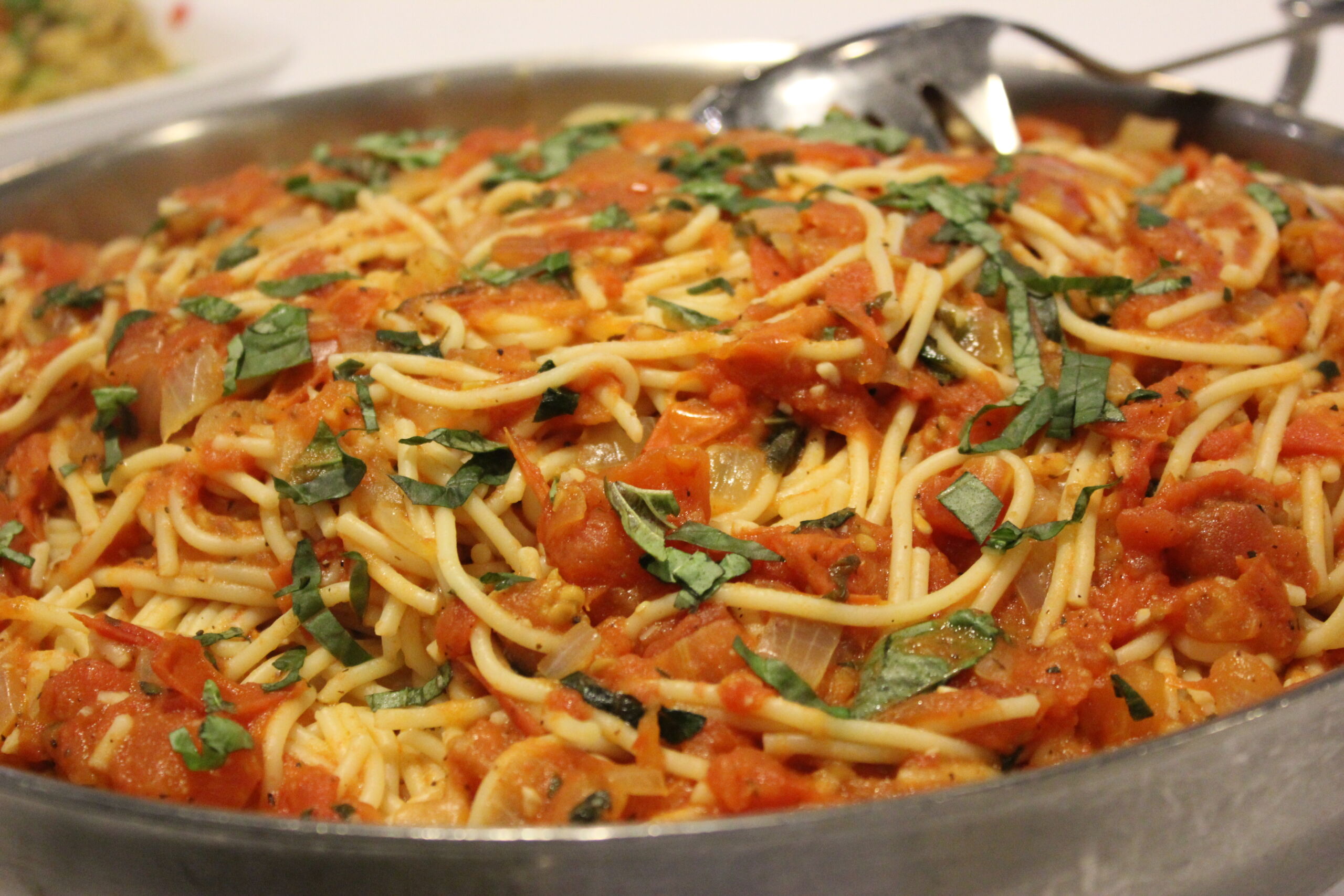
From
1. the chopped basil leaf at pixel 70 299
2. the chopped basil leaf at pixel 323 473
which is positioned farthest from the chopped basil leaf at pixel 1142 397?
the chopped basil leaf at pixel 70 299

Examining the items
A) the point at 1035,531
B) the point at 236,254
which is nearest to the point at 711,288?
the point at 1035,531

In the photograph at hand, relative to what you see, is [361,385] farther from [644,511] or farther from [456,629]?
[644,511]

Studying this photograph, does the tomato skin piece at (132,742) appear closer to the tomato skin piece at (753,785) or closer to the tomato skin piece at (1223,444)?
the tomato skin piece at (753,785)

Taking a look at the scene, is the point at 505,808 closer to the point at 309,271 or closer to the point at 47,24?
the point at 309,271

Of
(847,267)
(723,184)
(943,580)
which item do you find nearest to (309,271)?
(723,184)

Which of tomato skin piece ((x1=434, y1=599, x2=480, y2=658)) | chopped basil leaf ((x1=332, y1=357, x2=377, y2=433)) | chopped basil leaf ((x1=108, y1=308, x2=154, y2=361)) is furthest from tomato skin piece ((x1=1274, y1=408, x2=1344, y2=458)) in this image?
chopped basil leaf ((x1=108, y1=308, x2=154, y2=361))
